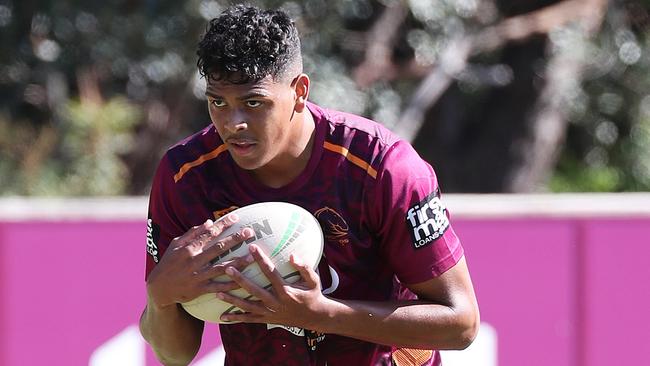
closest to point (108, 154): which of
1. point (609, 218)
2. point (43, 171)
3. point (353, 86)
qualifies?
point (43, 171)

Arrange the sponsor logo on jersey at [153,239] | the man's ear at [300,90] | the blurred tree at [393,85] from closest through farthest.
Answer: the man's ear at [300,90] < the sponsor logo on jersey at [153,239] < the blurred tree at [393,85]

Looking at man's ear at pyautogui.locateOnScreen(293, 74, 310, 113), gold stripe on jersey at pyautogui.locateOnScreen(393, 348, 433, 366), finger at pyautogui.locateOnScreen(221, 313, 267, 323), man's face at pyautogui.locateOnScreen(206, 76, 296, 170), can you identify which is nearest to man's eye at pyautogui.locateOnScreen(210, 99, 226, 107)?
man's face at pyautogui.locateOnScreen(206, 76, 296, 170)

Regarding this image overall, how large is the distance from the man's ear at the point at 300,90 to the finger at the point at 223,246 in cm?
41

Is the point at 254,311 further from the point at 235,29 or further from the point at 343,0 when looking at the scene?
the point at 343,0

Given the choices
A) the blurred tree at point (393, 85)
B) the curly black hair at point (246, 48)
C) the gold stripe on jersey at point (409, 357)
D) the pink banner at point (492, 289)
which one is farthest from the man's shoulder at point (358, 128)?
the blurred tree at point (393, 85)

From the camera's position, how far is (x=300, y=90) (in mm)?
3346

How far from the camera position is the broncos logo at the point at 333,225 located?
3.39 metres

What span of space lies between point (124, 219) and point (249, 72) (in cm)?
289

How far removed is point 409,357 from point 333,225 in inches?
20.0

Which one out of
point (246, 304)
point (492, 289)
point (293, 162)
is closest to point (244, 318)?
point (246, 304)

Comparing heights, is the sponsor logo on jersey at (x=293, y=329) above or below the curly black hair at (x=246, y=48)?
below

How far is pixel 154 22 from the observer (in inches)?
338

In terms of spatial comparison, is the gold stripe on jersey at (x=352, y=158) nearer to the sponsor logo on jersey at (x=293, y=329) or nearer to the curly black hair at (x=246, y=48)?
the curly black hair at (x=246, y=48)

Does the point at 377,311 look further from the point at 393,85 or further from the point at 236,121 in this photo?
the point at 393,85
